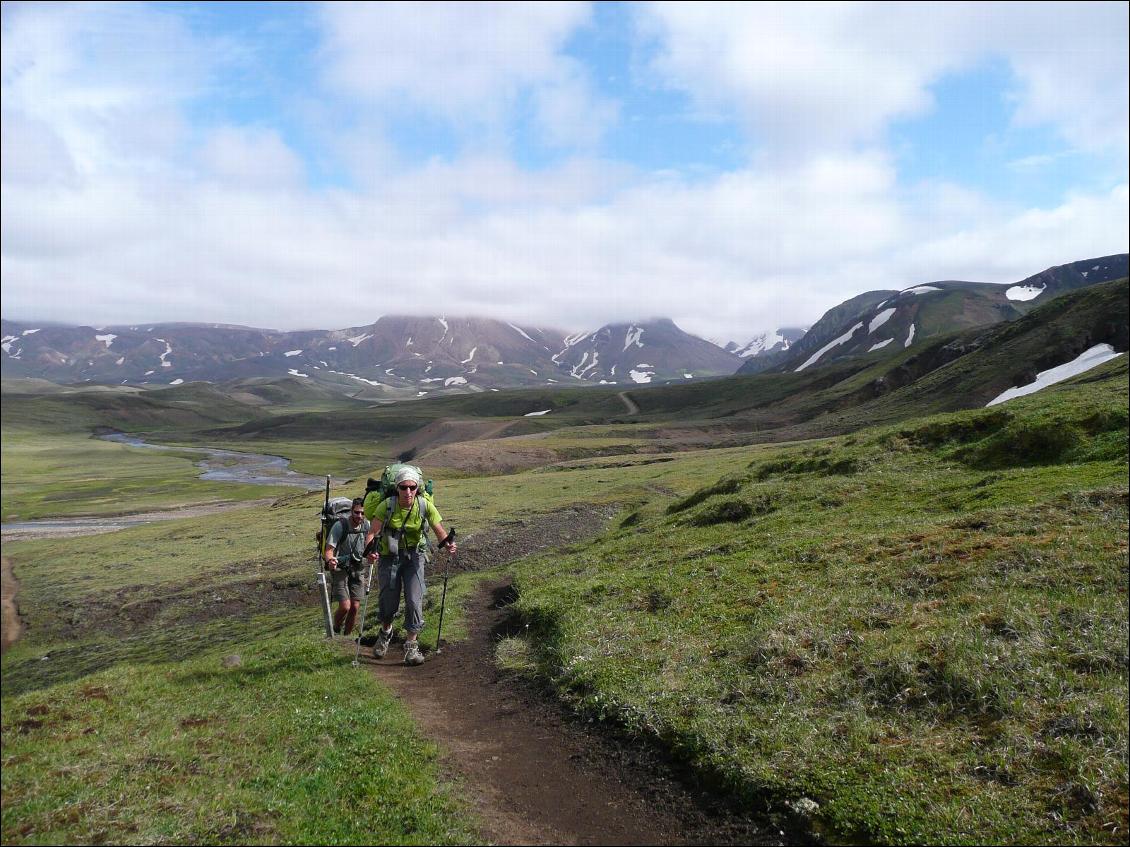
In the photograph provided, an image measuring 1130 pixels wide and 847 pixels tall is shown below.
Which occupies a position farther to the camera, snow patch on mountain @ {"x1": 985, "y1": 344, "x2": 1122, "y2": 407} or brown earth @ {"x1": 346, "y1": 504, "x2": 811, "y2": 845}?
snow patch on mountain @ {"x1": 985, "y1": 344, "x2": 1122, "y2": 407}

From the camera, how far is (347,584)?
18.5m

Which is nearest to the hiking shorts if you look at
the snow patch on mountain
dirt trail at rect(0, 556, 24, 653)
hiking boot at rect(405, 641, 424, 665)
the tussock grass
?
hiking boot at rect(405, 641, 424, 665)

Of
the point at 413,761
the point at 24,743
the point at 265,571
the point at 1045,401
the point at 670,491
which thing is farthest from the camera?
the point at 670,491

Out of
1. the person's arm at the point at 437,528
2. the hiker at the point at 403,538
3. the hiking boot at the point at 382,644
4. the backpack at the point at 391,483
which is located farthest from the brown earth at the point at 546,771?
the backpack at the point at 391,483

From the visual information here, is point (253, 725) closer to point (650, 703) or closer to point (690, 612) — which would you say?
point (650, 703)

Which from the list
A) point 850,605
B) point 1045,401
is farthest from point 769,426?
point 850,605

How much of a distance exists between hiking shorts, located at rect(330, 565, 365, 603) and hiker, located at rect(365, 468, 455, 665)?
8.37 feet

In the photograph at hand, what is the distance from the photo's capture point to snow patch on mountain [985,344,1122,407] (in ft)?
337

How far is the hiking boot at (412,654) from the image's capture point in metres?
16.6

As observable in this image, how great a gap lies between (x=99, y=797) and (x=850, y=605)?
14025mm

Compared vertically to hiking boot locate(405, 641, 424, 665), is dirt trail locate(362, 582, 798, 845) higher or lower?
higher

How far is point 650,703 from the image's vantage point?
39.5 feet

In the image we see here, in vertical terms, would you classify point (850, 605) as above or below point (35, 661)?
above

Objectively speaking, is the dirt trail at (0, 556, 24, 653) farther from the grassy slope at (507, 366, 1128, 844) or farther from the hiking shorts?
the hiking shorts
